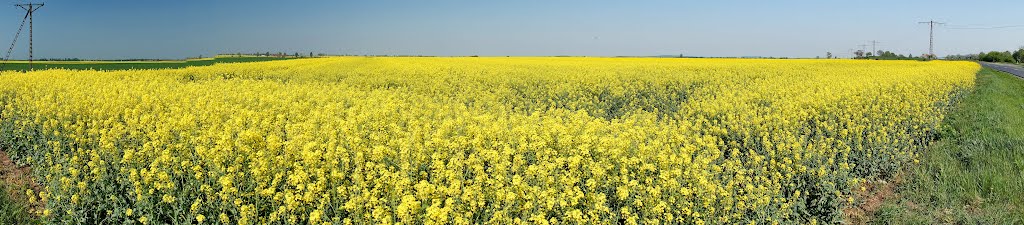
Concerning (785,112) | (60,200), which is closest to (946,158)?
(785,112)

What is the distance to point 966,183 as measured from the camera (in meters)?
7.11

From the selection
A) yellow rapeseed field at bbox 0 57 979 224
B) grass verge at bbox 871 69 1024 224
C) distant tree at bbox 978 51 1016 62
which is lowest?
grass verge at bbox 871 69 1024 224

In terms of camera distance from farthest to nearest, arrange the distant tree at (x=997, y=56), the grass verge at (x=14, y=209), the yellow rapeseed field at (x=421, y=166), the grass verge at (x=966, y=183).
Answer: the distant tree at (x=997, y=56) → the grass verge at (x=966, y=183) → the grass verge at (x=14, y=209) → the yellow rapeseed field at (x=421, y=166)

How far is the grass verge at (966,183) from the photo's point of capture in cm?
618

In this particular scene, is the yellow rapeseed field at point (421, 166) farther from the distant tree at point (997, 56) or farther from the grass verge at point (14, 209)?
the distant tree at point (997, 56)

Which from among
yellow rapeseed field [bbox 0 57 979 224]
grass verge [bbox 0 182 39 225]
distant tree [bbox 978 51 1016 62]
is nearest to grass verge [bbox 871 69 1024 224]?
yellow rapeseed field [bbox 0 57 979 224]

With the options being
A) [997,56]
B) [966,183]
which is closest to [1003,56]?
[997,56]

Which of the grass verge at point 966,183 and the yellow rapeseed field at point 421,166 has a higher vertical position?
the yellow rapeseed field at point 421,166

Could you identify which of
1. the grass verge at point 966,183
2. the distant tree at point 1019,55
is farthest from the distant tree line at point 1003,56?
the grass verge at point 966,183

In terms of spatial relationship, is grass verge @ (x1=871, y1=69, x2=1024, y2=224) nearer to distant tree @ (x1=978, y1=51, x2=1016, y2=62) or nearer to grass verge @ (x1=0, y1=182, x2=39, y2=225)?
grass verge @ (x1=0, y1=182, x2=39, y2=225)

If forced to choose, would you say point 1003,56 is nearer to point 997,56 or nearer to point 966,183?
point 997,56

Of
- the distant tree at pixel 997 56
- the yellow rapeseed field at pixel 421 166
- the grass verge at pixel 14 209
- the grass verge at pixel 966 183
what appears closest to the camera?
the yellow rapeseed field at pixel 421 166

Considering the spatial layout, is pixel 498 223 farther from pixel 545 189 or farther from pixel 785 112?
pixel 785 112

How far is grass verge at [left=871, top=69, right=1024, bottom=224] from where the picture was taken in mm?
6176
